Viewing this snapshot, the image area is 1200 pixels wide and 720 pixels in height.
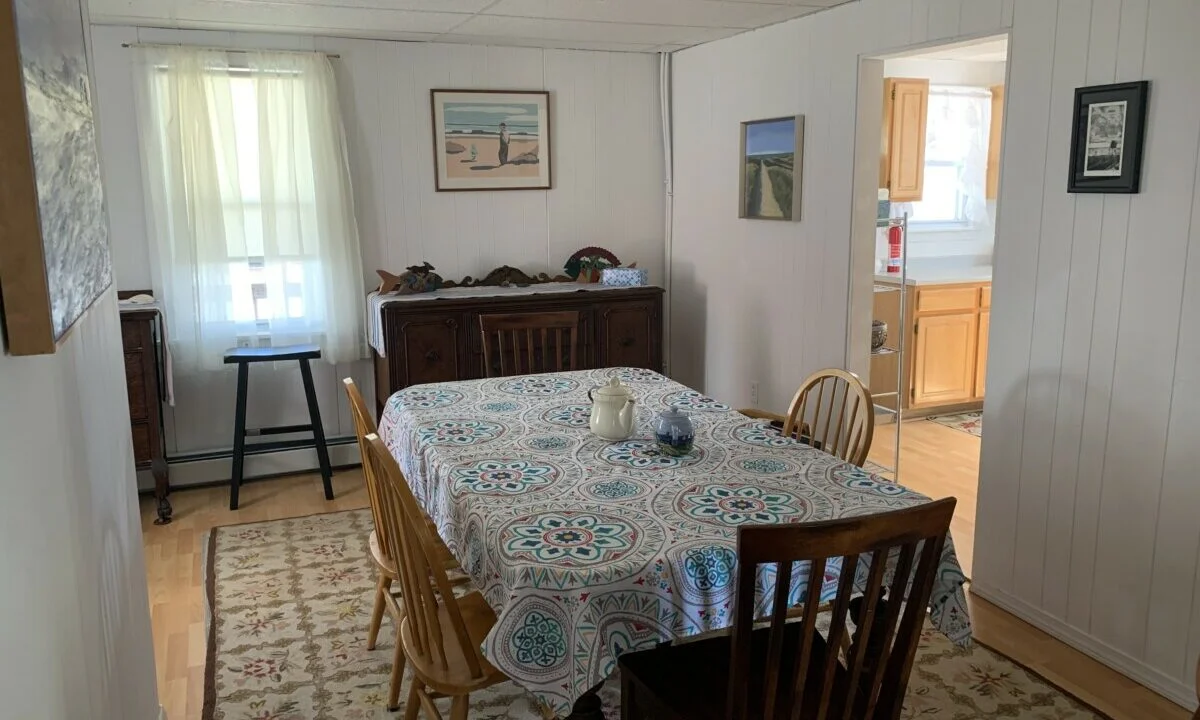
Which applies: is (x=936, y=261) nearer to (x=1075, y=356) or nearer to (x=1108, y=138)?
(x=1075, y=356)

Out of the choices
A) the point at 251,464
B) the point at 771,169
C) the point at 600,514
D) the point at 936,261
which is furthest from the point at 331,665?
the point at 936,261

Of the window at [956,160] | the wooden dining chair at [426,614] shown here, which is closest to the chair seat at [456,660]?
the wooden dining chair at [426,614]

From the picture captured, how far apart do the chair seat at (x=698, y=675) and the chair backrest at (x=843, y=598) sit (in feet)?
0.28

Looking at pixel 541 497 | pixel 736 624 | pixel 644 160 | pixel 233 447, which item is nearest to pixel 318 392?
pixel 233 447

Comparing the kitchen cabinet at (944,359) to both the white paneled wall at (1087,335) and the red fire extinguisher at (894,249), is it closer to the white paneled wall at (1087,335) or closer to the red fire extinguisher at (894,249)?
the red fire extinguisher at (894,249)

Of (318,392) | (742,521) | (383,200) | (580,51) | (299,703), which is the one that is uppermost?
(580,51)

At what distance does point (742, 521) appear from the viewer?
1.97 metres

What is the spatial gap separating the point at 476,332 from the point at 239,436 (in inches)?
47.6

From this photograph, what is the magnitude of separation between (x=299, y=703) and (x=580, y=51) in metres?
3.65

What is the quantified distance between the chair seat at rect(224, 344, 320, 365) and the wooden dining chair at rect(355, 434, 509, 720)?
7.69 ft

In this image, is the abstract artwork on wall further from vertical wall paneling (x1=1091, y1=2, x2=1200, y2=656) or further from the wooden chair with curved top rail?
vertical wall paneling (x1=1091, y1=2, x2=1200, y2=656)

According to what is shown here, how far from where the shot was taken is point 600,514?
2.02 meters

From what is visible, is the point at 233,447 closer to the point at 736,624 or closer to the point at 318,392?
the point at 318,392

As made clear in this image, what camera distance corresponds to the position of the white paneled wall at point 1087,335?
8.32 ft
